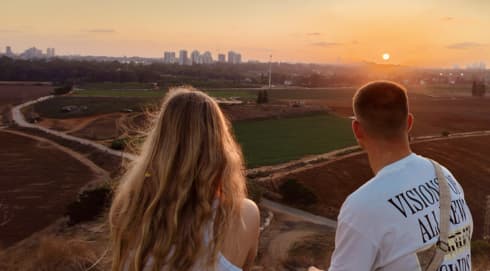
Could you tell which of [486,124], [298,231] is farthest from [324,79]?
[298,231]

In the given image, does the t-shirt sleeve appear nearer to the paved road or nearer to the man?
the man

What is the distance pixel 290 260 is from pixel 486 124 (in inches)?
1647

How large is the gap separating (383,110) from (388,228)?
23.0 inches

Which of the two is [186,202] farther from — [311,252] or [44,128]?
[44,128]

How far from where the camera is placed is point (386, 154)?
2.27 metres

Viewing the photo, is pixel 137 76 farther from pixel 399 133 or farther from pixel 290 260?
pixel 399 133

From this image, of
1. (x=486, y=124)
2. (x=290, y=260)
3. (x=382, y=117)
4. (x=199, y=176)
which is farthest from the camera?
(x=486, y=124)

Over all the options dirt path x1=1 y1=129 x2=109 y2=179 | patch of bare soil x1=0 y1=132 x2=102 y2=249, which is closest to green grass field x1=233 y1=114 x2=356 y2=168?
dirt path x1=1 y1=129 x2=109 y2=179

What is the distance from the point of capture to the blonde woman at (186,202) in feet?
6.34

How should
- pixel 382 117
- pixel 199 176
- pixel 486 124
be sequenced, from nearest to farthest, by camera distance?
pixel 199 176 < pixel 382 117 < pixel 486 124

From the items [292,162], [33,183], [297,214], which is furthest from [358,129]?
[292,162]

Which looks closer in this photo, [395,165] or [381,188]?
[381,188]

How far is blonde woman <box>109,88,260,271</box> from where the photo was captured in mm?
1933

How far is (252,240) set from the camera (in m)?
2.06
